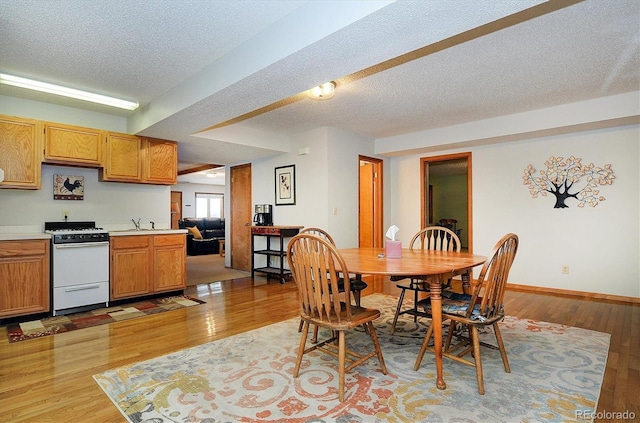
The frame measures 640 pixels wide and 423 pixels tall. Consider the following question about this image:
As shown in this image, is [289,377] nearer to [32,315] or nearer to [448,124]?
[32,315]

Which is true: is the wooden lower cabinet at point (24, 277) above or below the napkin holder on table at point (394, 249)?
below

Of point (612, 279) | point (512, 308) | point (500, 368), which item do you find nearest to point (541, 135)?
point (612, 279)

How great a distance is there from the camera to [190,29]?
94.0 inches

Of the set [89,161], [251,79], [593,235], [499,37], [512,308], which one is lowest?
[512,308]

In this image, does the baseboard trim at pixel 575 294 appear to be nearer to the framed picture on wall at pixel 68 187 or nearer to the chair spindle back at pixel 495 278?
the chair spindle back at pixel 495 278

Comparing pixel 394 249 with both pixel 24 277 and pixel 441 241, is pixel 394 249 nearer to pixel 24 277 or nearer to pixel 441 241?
pixel 441 241

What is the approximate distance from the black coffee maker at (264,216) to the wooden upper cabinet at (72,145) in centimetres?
250

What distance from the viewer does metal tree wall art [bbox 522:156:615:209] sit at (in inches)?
169

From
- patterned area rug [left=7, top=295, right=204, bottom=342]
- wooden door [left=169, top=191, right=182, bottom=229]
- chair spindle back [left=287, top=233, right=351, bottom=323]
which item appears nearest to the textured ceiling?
chair spindle back [left=287, top=233, right=351, bottom=323]

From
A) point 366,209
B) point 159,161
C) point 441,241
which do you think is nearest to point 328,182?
point 366,209

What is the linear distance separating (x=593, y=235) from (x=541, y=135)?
1.45 meters

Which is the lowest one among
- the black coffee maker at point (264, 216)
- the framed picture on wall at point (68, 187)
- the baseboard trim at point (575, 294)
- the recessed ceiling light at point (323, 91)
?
the baseboard trim at point (575, 294)

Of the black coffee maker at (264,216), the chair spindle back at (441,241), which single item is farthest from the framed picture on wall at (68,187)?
the chair spindle back at (441,241)

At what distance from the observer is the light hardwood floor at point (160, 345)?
6.11ft
